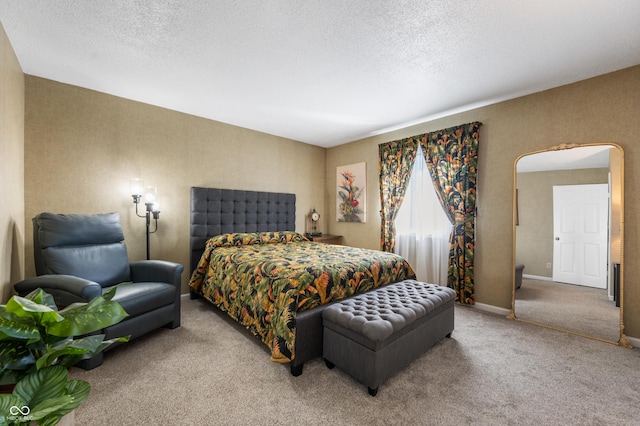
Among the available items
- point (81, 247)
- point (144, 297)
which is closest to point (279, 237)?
point (144, 297)

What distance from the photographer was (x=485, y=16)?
189 cm

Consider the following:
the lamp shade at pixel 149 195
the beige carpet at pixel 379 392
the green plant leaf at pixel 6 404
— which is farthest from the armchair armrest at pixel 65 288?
the green plant leaf at pixel 6 404

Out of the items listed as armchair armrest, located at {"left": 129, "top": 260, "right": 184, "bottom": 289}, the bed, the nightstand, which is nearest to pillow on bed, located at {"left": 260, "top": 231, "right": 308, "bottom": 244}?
the bed

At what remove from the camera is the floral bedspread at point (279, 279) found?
2148 millimetres

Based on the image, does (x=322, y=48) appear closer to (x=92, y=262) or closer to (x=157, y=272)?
(x=157, y=272)

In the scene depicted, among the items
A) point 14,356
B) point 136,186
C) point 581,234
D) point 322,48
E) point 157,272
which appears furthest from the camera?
point 136,186

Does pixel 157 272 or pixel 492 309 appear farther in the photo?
pixel 492 309

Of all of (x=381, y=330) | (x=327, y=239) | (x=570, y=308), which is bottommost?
(x=570, y=308)

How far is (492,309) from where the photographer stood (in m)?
3.37

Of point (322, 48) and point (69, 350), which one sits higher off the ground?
point (322, 48)

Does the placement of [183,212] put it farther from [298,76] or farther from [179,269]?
[298,76]

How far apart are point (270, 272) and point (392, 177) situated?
9.08 feet

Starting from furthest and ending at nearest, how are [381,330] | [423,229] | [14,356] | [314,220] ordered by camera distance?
[314,220] → [423,229] → [381,330] → [14,356]

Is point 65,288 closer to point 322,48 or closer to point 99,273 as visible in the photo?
point 99,273
